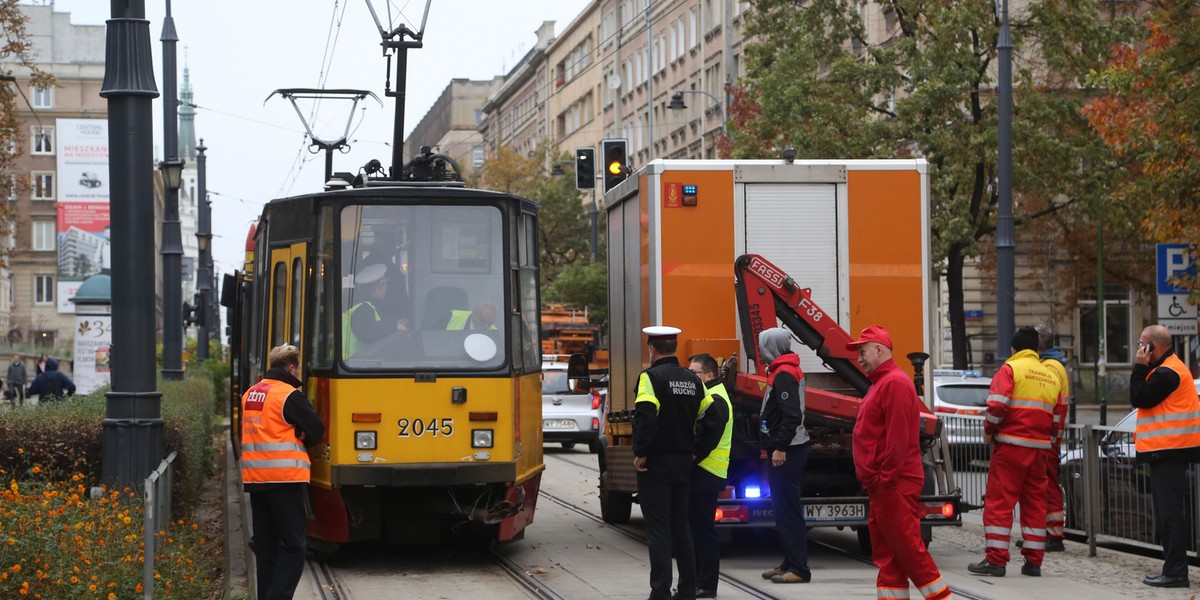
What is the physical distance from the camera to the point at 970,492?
17469 millimetres

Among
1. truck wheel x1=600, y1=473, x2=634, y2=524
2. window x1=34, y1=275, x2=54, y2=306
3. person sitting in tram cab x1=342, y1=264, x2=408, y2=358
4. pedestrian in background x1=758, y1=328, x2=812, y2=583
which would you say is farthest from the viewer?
window x1=34, y1=275, x2=54, y2=306

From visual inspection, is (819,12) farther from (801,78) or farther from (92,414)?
(92,414)

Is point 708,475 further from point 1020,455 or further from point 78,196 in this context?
point 78,196

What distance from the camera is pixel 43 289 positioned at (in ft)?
363

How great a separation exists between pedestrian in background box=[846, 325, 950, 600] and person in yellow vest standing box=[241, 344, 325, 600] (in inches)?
127

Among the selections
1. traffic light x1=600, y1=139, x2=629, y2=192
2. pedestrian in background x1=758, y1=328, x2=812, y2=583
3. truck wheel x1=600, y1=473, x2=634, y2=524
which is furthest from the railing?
traffic light x1=600, y1=139, x2=629, y2=192

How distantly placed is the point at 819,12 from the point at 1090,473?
2302cm

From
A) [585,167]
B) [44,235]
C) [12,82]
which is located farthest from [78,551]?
[44,235]

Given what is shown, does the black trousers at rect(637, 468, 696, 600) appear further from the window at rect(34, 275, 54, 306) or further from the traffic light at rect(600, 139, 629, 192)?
the window at rect(34, 275, 54, 306)

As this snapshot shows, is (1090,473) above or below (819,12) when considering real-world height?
below

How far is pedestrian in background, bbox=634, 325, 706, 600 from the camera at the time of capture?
1087 centimetres

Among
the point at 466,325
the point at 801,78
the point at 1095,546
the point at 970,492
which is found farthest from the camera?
the point at 801,78

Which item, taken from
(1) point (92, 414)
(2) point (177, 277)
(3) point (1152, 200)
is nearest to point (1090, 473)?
(1) point (92, 414)

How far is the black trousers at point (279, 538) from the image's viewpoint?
33.4ft
